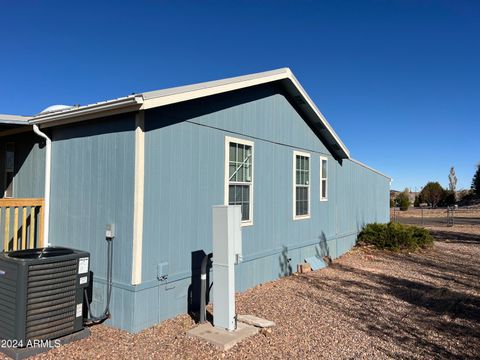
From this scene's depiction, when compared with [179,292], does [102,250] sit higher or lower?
higher

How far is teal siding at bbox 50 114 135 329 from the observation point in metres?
5.05

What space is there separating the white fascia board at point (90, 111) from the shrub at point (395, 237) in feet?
36.4

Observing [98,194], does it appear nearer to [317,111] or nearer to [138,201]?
[138,201]

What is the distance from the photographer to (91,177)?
5500 mm

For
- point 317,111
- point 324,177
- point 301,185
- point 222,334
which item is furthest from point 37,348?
point 324,177

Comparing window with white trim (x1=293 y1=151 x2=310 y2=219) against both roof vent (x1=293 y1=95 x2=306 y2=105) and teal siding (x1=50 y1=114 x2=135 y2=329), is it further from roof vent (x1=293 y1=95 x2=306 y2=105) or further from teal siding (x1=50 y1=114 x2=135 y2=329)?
teal siding (x1=50 y1=114 x2=135 y2=329)

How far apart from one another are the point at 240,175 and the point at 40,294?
13.1 ft

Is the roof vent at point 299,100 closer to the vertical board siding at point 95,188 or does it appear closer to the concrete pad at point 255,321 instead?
the vertical board siding at point 95,188

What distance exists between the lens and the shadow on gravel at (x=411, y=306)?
190 inches

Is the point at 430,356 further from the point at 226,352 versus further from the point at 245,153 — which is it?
the point at 245,153

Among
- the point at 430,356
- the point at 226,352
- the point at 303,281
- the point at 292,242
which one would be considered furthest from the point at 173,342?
the point at 292,242

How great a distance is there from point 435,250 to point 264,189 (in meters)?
8.87

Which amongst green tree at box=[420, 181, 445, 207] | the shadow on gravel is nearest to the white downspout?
the shadow on gravel

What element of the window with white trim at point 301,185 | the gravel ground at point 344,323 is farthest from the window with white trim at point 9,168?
the window with white trim at point 301,185
